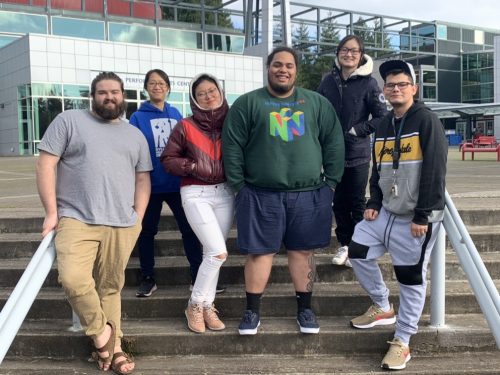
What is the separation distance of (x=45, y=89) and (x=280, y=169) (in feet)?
81.5

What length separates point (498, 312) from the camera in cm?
291

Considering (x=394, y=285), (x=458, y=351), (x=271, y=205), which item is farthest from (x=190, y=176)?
(x=458, y=351)

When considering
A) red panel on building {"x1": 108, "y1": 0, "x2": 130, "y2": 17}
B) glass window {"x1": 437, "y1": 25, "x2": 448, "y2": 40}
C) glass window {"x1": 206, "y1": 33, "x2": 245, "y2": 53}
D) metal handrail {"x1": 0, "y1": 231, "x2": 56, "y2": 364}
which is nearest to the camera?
metal handrail {"x1": 0, "y1": 231, "x2": 56, "y2": 364}

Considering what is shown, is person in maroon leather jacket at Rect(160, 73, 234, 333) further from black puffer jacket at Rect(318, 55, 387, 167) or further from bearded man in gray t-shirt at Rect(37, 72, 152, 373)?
black puffer jacket at Rect(318, 55, 387, 167)

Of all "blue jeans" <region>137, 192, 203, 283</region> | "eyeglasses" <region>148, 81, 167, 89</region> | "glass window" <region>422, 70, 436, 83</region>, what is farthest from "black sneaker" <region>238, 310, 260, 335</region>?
"glass window" <region>422, 70, 436, 83</region>

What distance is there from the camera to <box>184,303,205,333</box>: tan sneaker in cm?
372

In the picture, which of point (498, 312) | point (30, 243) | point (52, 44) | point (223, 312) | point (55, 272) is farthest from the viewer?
point (52, 44)

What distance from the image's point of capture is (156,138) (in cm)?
403

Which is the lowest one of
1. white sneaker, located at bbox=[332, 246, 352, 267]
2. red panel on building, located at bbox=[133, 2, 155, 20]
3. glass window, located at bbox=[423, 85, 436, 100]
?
white sneaker, located at bbox=[332, 246, 352, 267]

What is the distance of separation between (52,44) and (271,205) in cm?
2568

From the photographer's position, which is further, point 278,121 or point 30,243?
point 30,243

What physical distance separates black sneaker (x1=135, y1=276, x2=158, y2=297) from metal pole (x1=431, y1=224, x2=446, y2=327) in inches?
88.2

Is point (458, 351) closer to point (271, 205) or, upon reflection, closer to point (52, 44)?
point (271, 205)

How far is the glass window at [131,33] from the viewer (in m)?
31.9
